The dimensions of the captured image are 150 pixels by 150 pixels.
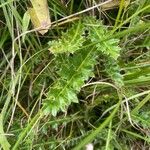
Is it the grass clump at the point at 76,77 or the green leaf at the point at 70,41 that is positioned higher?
the green leaf at the point at 70,41

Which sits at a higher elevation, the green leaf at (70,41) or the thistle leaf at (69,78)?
the green leaf at (70,41)

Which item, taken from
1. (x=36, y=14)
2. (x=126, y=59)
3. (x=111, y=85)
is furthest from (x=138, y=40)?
(x=36, y=14)

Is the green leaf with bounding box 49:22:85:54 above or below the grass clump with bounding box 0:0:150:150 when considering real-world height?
above

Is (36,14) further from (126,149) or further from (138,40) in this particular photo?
(126,149)

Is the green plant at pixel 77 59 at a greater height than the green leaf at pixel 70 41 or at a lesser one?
lesser

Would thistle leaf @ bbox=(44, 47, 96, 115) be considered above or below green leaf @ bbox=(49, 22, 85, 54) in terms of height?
below

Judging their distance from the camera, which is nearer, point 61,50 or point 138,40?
point 61,50

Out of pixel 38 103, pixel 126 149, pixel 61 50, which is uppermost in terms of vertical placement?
pixel 61 50

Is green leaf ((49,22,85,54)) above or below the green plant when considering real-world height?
above

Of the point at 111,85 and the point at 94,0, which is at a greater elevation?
the point at 94,0
